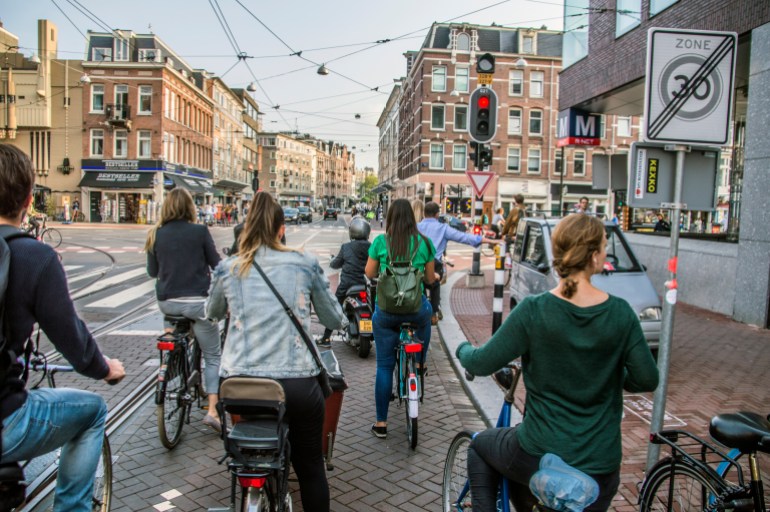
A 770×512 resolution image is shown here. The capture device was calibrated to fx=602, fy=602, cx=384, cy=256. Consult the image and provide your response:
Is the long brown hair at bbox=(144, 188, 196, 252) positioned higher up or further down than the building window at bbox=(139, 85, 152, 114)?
further down

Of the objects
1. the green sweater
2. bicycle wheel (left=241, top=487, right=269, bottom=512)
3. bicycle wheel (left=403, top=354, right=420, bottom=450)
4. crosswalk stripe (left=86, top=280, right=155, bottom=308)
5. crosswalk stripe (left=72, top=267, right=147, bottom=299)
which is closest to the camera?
the green sweater

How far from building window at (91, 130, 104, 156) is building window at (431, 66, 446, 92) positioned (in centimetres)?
2475

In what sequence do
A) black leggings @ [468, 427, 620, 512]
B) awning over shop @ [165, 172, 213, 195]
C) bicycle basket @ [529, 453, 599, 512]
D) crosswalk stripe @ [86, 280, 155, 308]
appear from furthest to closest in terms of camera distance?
1. awning over shop @ [165, 172, 213, 195]
2. crosswalk stripe @ [86, 280, 155, 308]
3. black leggings @ [468, 427, 620, 512]
4. bicycle basket @ [529, 453, 599, 512]

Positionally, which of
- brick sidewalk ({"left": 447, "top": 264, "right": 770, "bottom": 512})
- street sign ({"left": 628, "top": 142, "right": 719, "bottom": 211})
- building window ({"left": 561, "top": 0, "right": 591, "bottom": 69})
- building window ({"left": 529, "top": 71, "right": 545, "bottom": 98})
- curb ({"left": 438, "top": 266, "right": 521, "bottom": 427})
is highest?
building window ({"left": 529, "top": 71, "right": 545, "bottom": 98})

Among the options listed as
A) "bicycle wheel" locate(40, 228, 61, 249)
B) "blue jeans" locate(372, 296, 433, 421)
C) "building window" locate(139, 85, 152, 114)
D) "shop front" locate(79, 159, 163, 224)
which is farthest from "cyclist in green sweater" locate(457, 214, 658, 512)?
"building window" locate(139, 85, 152, 114)

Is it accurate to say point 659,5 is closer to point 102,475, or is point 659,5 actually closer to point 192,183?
point 102,475

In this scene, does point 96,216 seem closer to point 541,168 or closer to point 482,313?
point 541,168

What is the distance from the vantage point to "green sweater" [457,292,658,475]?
7.07 ft

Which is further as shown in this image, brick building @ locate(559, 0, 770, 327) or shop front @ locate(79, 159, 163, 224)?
shop front @ locate(79, 159, 163, 224)

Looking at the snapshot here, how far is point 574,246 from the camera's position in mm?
2254

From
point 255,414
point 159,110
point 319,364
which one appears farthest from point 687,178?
point 159,110

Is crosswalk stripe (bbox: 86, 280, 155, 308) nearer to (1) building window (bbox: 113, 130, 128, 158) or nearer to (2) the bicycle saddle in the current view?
(2) the bicycle saddle

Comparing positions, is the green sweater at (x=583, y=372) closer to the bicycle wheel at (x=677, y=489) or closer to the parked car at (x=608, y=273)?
the bicycle wheel at (x=677, y=489)

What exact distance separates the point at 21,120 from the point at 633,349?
4757 cm
